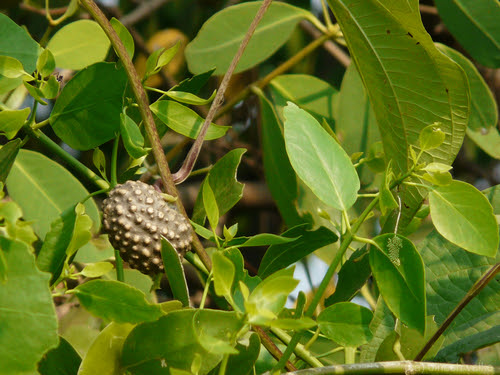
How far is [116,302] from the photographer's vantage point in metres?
0.49

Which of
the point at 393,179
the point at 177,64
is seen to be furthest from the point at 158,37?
the point at 393,179

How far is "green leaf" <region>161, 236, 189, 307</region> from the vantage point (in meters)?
0.55

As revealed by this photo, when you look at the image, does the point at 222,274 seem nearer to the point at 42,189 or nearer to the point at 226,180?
the point at 226,180

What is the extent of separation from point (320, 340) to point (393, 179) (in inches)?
11.7

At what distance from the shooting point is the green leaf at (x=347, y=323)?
1.69ft

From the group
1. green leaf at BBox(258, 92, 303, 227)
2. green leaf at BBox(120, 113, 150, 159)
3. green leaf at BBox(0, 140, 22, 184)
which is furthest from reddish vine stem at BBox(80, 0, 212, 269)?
green leaf at BBox(258, 92, 303, 227)

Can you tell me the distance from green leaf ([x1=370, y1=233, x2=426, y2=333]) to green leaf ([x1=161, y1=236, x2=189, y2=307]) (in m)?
0.16

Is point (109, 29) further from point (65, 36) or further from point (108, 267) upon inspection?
point (65, 36)

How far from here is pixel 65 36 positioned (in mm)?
896

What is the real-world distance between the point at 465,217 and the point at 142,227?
0.27 m

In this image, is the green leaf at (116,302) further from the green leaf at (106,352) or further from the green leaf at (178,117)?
the green leaf at (178,117)

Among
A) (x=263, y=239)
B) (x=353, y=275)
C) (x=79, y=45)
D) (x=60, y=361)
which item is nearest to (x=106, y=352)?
(x=60, y=361)

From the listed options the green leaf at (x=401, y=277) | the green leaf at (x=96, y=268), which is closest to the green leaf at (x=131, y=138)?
the green leaf at (x=96, y=268)

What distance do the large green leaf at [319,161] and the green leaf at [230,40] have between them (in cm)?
57
